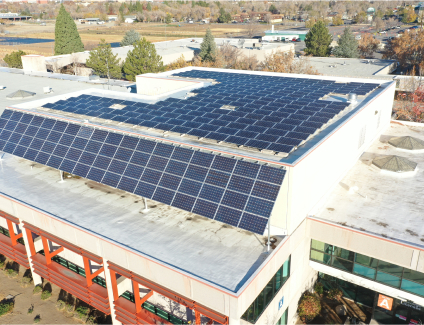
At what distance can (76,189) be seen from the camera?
2188cm

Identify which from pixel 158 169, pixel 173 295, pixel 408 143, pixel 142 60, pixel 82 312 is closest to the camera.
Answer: pixel 173 295

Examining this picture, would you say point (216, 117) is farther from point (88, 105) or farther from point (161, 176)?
point (88, 105)

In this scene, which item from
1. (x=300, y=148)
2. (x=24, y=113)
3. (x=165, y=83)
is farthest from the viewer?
(x=165, y=83)

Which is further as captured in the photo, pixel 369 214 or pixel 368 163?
pixel 368 163

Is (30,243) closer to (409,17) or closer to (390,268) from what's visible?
(390,268)

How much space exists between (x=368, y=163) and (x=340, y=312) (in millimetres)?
10641

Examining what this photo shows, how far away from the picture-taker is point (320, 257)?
20125 mm

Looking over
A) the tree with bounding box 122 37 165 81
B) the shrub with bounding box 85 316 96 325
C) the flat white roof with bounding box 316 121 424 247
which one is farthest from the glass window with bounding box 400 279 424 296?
the tree with bounding box 122 37 165 81

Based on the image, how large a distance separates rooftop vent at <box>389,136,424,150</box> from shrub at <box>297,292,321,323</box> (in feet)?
49.1

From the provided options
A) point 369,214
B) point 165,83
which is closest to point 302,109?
point 369,214

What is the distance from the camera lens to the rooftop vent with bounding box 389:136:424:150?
90.8 feet

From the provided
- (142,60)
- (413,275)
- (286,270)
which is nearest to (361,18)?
(142,60)

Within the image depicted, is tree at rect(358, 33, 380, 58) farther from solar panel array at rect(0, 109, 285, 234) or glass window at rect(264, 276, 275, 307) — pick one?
glass window at rect(264, 276, 275, 307)

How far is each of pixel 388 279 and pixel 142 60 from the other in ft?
167
